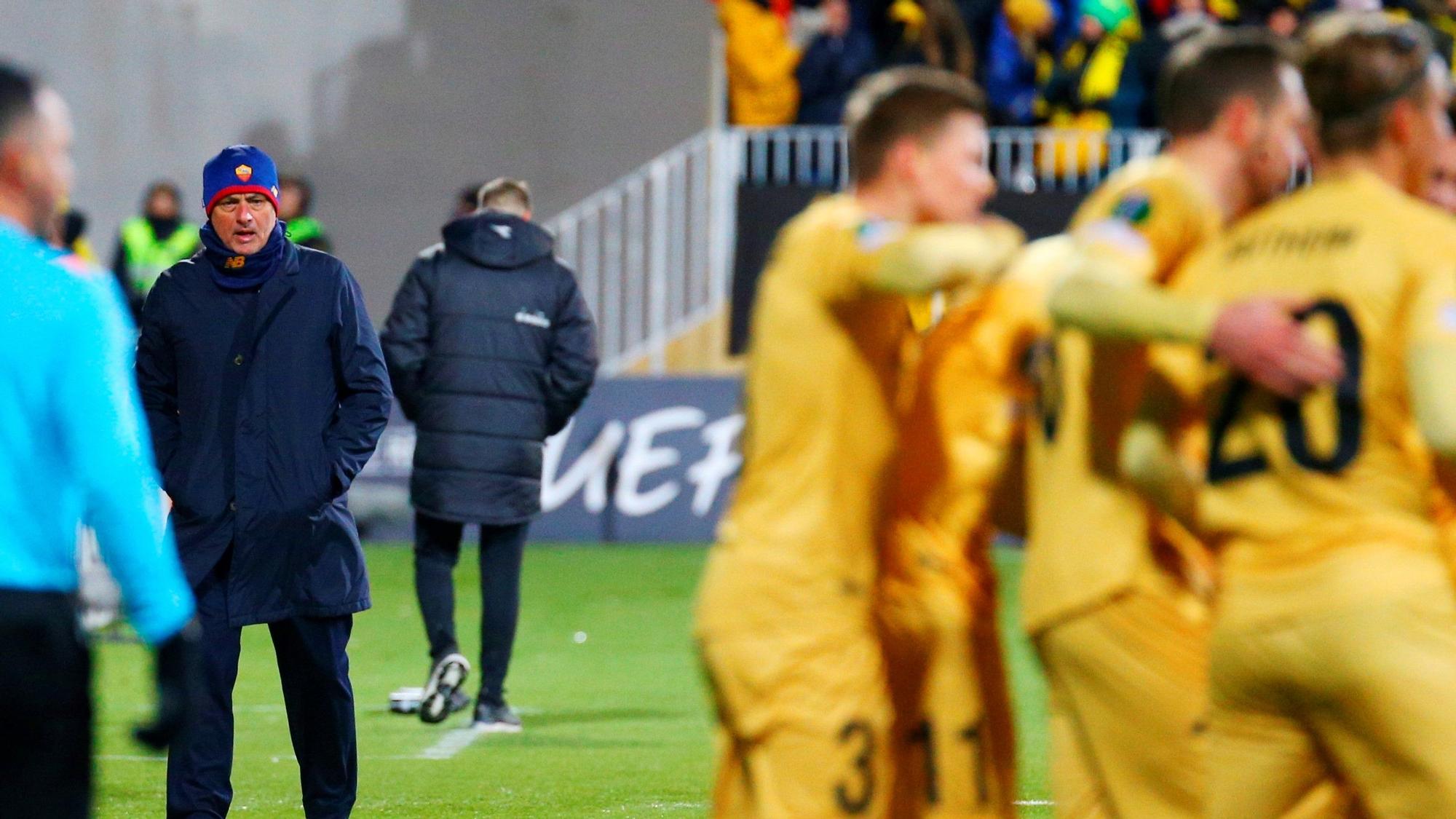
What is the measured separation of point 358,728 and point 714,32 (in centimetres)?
1125

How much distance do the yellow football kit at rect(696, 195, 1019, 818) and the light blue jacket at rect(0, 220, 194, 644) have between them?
1.08 meters

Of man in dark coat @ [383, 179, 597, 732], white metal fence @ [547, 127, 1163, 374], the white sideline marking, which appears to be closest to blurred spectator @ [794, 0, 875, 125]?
white metal fence @ [547, 127, 1163, 374]

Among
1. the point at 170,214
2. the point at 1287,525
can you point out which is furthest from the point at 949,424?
the point at 170,214

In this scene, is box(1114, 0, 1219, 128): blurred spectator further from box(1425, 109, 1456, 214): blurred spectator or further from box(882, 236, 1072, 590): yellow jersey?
box(882, 236, 1072, 590): yellow jersey

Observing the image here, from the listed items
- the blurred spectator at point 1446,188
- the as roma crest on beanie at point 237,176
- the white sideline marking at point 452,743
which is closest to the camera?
the blurred spectator at point 1446,188

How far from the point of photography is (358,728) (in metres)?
9.50

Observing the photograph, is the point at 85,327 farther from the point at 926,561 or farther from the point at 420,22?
the point at 420,22

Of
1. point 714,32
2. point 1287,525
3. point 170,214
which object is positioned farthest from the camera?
point 714,32

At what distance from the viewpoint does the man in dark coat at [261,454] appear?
6.98 m

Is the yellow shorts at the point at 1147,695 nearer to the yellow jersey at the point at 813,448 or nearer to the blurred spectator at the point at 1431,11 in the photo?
the yellow jersey at the point at 813,448

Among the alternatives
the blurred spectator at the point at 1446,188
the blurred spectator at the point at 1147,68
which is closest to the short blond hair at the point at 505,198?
the blurred spectator at the point at 1446,188

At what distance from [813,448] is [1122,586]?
651 mm

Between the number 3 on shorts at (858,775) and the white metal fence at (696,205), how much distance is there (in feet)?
42.6

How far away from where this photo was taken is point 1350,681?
12.6 ft
